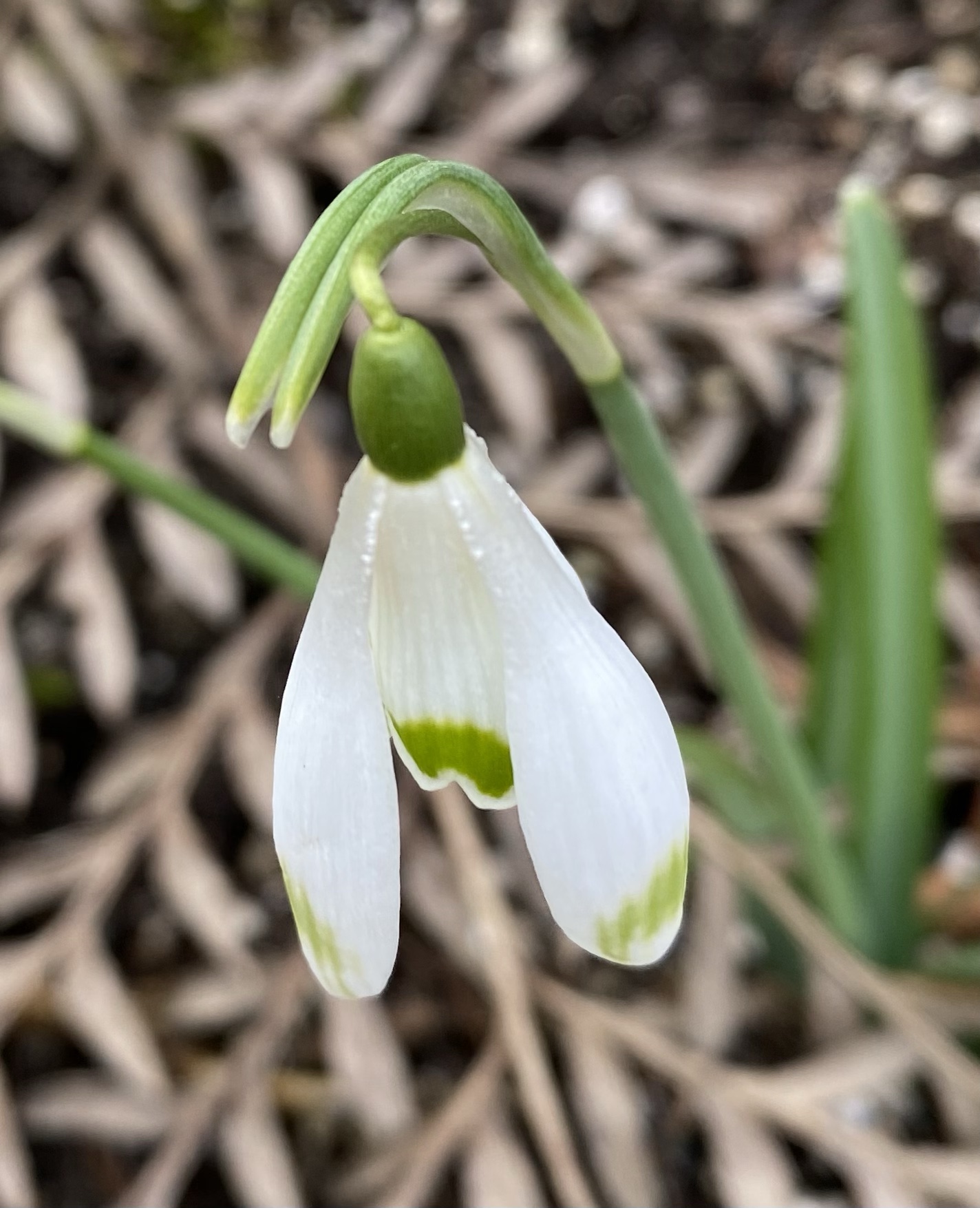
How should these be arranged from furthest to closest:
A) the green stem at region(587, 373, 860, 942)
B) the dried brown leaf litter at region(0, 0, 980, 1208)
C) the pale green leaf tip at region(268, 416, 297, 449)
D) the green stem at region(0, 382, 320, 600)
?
the dried brown leaf litter at region(0, 0, 980, 1208)
the green stem at region(0, 382, 320, 600)
the green stem at region(587, 373, 860, 942)
the pale green leaf tip at region(268, 416, 297, 449)

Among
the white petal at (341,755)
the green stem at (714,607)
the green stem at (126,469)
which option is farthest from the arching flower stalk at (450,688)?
the green stem at (126,469)

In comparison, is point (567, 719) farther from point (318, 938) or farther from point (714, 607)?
point (714, 607)

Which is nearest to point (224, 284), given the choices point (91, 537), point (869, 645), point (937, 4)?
point (91, 537)

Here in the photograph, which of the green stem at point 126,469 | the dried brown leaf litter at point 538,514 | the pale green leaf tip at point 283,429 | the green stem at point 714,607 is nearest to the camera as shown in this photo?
the pale green leaf tip at point 283,429

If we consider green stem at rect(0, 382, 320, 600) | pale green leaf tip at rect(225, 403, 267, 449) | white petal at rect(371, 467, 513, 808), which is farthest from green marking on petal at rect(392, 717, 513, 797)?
green stem at rect(0, 382, 320, 600)

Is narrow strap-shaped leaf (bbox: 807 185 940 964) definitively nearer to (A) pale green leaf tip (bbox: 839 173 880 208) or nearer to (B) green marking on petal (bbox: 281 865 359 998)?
(A) pale green leaf tip (bbox: 839 173 880 208)

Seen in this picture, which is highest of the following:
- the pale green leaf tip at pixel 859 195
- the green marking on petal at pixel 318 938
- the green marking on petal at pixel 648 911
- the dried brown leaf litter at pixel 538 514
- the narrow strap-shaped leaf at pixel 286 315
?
the narrow strap-shaped leaf at pixel 286 315

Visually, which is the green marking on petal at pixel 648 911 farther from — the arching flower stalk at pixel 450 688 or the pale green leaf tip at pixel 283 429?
the pale green leaf tip at pixel 283 429
